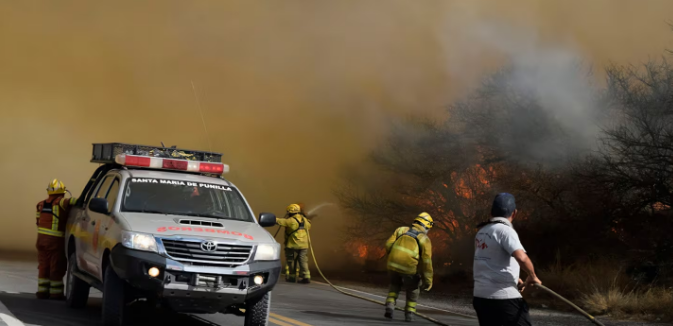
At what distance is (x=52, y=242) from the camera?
1061cm

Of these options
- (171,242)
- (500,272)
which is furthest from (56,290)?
(500,272)

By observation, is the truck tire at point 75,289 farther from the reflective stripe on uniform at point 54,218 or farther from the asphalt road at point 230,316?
the reflective stripe on uniform at point 54,218

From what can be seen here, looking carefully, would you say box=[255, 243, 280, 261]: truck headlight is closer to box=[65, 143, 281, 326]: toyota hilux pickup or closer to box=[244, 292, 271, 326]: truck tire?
box=[65, 143, 281, 326]: toyota hilux pickup

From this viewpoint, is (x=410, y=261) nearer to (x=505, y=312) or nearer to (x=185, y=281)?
(x=185, y=281)

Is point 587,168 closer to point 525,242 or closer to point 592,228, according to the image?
point 592,228

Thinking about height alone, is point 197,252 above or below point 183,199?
below

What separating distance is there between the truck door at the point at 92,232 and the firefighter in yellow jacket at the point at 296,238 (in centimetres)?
644

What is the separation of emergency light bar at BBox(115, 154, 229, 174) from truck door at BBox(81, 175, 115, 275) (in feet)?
0.95

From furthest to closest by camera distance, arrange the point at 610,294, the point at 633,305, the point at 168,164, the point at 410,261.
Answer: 1. the point at 610,294
2. the point at 633,305
3. the point at 410,261
4. the point at 168,164

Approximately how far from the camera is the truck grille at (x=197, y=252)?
7539mm

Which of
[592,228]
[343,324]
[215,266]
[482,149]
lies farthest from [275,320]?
[482,149]

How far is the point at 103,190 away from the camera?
9.48 meters

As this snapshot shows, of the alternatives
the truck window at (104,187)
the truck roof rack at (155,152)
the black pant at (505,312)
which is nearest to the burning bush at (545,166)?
the truck roof rack at (155,152)

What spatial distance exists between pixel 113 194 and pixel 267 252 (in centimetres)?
208
